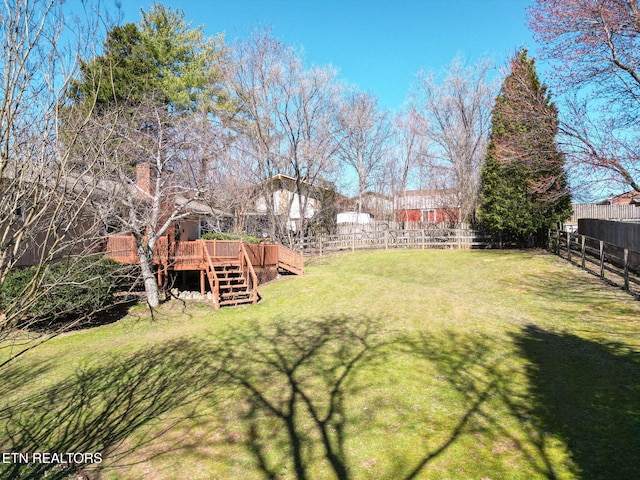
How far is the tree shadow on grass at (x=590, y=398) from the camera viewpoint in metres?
4.03

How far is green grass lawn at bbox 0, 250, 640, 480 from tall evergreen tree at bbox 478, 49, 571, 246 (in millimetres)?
6646

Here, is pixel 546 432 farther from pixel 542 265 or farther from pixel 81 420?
pixel 542 265

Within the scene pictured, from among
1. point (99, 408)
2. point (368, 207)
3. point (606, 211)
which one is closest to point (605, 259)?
point (99, 408)

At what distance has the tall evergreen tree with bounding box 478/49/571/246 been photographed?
15445mm

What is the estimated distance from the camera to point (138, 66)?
20.4m

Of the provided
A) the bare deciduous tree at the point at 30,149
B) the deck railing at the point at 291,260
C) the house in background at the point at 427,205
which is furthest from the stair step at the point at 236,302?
the house in background at the point at 427,205

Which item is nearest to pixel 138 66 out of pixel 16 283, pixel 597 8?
pixel 16 283

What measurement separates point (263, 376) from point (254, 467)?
97.0 inches

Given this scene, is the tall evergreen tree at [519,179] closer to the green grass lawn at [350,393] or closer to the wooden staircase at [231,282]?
the green grass lawn at [350,393]

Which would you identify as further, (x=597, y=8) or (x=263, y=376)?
(x=597, y=8)

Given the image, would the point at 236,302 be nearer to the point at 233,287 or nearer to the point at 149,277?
the point at 233,287

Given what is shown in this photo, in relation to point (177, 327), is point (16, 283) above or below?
above

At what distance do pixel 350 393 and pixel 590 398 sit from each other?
3274mm

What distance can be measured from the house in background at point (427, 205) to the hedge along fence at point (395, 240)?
6.60 metres
